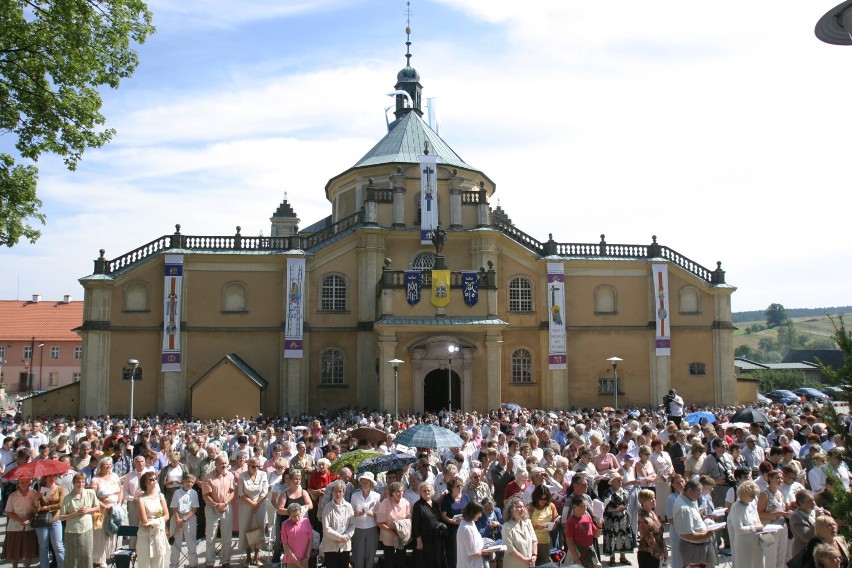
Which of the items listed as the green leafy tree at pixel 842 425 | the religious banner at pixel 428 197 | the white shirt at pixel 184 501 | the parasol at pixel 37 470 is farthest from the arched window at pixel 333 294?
the green leafy tree at pixel 842 425

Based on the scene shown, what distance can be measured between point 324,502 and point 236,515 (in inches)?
102

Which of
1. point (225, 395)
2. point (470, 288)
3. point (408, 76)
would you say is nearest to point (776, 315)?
point (408, 76)

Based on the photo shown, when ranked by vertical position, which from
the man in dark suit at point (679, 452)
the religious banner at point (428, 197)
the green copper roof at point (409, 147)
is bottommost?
the man in dark suit at point (679, 452)

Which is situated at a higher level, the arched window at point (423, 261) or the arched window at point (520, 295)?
the arched window at point (423, 261)

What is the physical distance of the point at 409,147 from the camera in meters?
42.6

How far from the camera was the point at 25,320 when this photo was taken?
214 ft

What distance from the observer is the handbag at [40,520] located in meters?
11.0

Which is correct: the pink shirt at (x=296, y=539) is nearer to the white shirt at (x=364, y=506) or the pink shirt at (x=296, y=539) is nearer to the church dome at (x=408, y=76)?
the white shirt at (x=364, y=506)


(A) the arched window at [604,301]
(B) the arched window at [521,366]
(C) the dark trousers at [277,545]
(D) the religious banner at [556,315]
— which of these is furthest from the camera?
(A) the arched window at [604,301]

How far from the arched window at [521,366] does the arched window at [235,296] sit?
44.3 feet

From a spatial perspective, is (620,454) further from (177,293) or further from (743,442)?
(177,293)

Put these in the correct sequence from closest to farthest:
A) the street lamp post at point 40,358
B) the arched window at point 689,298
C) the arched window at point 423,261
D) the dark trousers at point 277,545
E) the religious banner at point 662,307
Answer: the dark trousers at point 277,545 → the arched window at point 423,261 → the religious banner at point 662,307 → the arched window at point 689,298 → the street lamp post at point 40,358

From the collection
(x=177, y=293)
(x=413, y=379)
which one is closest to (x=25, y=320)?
(x=177, y=293)

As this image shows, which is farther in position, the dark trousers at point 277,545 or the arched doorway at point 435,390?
the arched doorway at point 435,390
